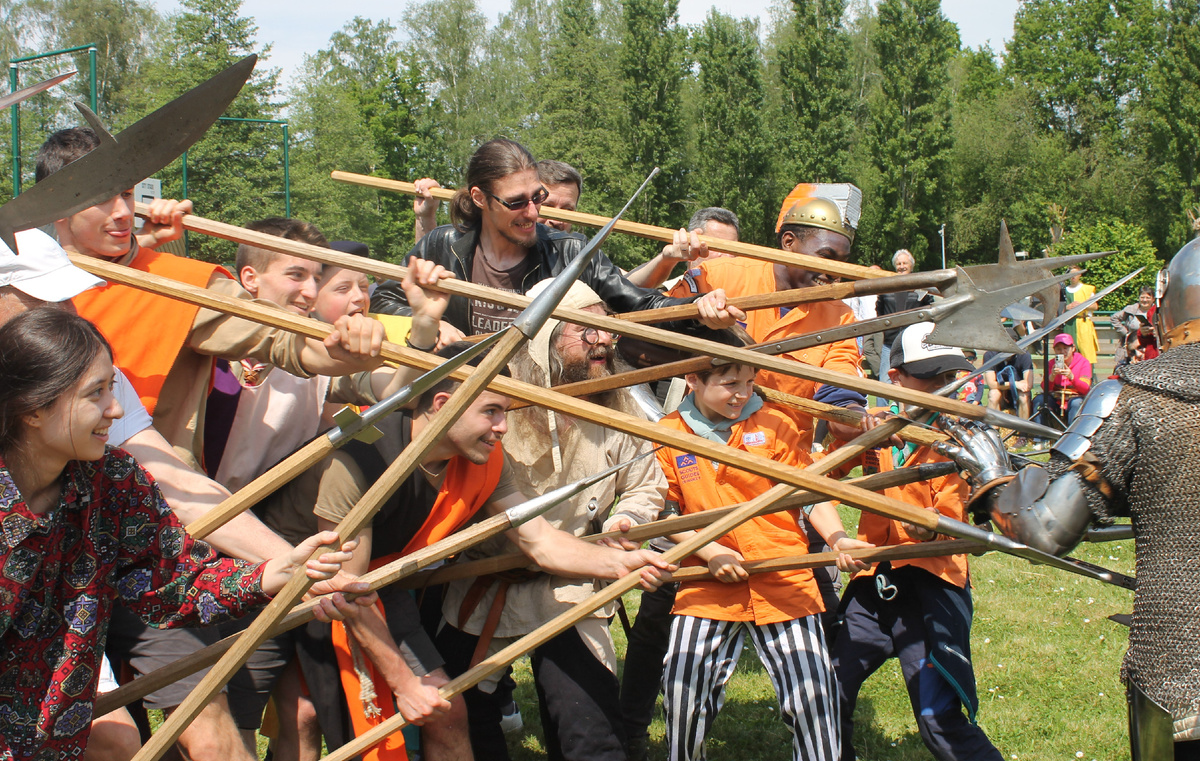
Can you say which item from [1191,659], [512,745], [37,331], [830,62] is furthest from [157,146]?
[830,62]

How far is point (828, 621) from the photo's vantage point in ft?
14.3

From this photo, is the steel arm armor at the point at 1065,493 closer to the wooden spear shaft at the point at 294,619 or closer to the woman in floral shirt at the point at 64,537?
the wooden spear shaft at the point at 294,619

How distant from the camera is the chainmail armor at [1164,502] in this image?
2.28 metres

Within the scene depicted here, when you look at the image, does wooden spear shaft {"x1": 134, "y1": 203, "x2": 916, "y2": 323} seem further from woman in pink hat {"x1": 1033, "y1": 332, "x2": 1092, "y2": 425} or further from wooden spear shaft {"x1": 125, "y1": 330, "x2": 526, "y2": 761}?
woman in pink hat {"x1": 1033, "y1": 332, "x2": 1092, "y2": 425}

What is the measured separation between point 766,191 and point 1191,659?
102 ft

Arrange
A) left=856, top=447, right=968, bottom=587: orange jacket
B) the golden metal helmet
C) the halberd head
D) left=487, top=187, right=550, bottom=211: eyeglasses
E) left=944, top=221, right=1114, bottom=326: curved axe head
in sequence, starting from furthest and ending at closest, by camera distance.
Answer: the golden metal helmet
left=487, top=187, right=550, bottom=211: eyeglasses
left=856, top=447, right=968, bottom=587: orange jacket
left=944, top=221, right=1114, bottom=326: curved axe head
the halberd head

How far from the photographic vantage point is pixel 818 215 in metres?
4.25

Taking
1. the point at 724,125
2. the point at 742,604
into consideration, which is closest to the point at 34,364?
the point at 742,604

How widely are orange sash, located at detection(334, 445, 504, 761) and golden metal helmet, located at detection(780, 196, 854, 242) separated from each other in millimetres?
1838

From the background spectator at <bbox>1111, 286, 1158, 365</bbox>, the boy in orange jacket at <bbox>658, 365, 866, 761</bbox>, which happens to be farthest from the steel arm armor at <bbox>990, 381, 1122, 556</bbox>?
the background spectator at <bbox>1111, 286, 1158, 365</bbox>

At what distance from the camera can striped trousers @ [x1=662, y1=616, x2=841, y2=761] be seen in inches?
129

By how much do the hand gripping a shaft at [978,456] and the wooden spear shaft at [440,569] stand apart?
0.15 meters

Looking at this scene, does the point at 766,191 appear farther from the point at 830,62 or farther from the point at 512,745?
the point at 512,745

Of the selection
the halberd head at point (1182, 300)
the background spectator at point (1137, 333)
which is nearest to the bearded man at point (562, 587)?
the halberd head at point (1182, 300)
